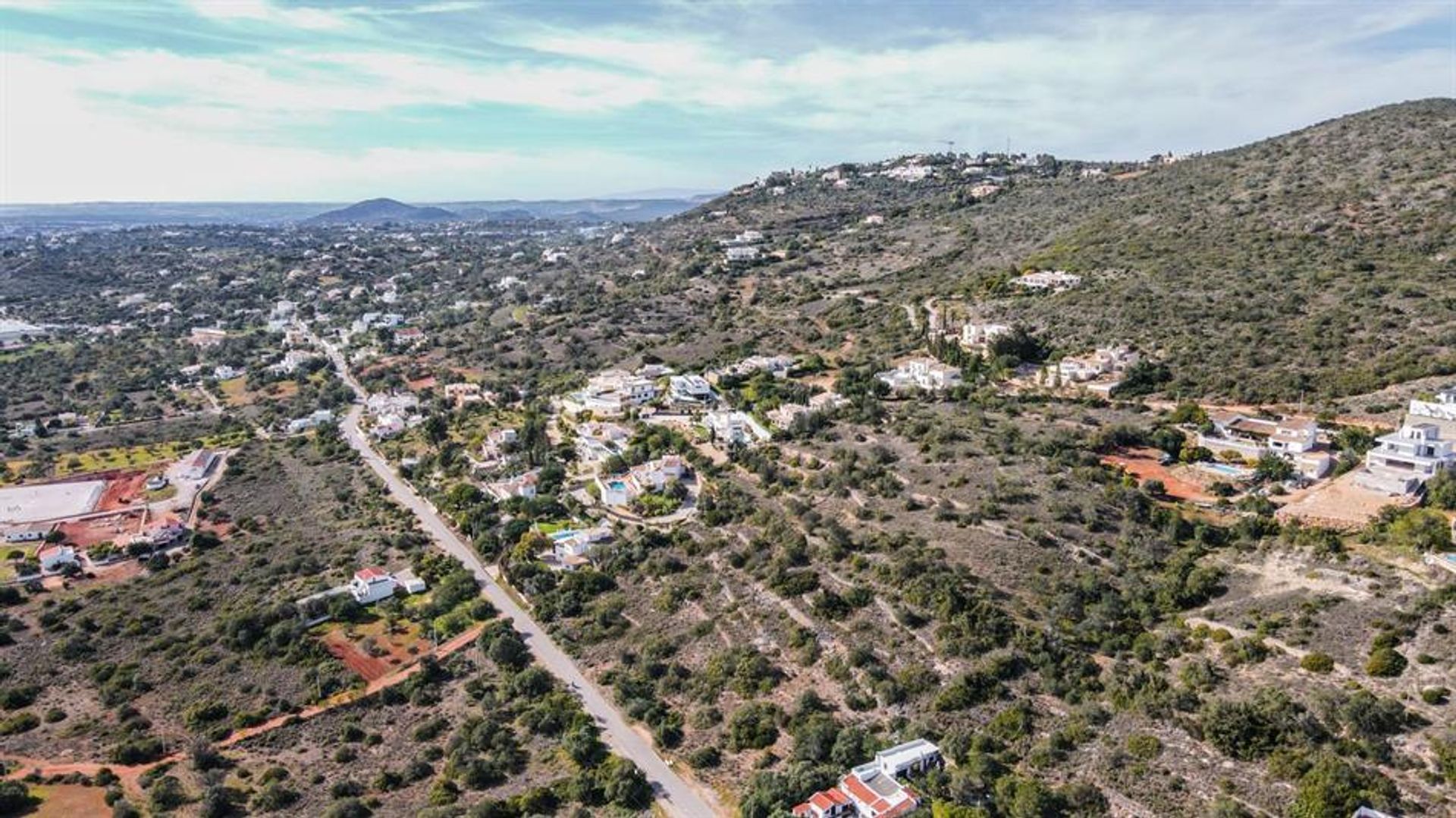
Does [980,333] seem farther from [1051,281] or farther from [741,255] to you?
[741,255]

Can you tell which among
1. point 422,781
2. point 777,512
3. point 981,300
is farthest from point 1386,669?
point 981,300

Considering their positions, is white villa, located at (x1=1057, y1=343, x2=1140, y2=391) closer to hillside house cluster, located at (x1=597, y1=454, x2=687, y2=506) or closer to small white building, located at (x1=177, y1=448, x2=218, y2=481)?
hillside house cluster, located at (x1=597, y1=454, x2=687, y2=506)

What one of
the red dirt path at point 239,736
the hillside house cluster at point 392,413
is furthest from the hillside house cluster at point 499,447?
the red dirt path at point 239,736

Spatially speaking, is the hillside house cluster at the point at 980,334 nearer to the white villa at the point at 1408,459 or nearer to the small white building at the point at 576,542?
the white villa at the point at 1408,459

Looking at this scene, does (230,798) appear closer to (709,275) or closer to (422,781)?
(422,781)

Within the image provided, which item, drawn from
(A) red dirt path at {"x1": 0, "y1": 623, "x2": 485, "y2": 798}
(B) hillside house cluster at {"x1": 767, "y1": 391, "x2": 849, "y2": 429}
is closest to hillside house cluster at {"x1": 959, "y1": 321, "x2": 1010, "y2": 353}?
(B) hillside house cluster at {"x1": 767, "y1": 391, "x2": 849, "y2": 429}

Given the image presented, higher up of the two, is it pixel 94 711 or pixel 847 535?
pixel 847 535
